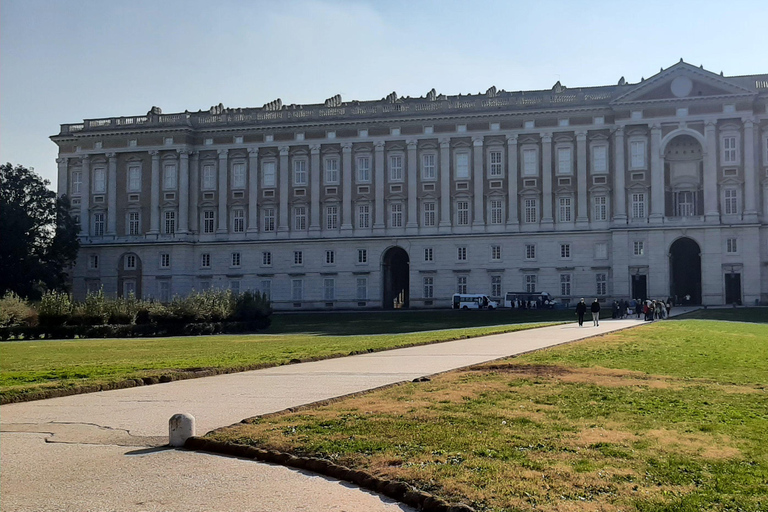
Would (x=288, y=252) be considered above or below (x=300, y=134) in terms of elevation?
below

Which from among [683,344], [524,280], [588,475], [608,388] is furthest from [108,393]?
[524,280]

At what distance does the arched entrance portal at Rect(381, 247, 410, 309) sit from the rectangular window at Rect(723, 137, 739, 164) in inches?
1279

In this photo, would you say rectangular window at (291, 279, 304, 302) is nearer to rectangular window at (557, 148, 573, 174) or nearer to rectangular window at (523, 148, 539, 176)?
rectangular window at (523, 148, 539, 176)

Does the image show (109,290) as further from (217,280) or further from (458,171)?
(458,171)

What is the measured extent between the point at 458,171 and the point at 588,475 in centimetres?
7997

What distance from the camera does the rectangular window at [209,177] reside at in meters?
93.6

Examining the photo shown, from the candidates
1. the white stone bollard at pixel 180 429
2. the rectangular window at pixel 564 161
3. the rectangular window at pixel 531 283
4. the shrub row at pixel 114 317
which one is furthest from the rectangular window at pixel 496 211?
the white stone bollard at pixel 180 429

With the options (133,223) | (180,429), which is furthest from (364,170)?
(180,429)

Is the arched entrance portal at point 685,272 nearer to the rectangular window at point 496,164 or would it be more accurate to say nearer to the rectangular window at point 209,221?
the rectangular window at point 496,164

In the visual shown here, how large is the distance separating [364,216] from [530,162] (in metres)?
17.8

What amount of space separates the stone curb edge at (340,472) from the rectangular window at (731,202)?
77292 millimetres

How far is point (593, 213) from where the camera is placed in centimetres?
8438

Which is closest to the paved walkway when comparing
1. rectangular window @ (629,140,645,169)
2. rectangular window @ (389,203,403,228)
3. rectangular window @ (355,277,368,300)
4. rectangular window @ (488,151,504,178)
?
rectangular window @ (629,140,645,169)

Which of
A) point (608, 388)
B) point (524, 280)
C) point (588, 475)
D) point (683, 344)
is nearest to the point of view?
point (588, 475)
